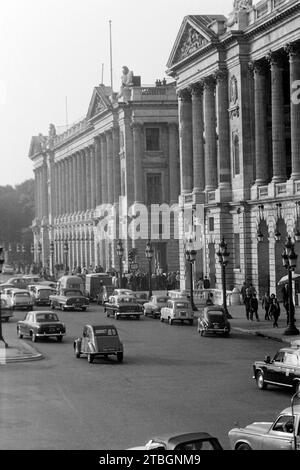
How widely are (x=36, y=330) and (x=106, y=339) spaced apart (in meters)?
8.87

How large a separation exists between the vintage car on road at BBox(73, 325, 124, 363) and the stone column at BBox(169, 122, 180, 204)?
73990 millimetres

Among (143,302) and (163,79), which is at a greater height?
(163,79)

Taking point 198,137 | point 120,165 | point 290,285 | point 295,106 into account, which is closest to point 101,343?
point 290,285

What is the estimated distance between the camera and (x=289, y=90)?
75750 mm

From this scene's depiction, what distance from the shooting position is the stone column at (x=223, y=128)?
268 ft

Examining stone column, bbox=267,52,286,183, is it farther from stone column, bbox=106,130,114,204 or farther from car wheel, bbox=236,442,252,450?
stone column, bbox=106,130,114,204

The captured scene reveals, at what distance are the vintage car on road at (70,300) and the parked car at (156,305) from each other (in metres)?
7.04

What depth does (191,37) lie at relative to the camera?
87500mm

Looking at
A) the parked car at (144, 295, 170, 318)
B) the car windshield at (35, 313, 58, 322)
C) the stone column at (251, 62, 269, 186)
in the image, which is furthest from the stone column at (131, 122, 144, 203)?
the car windshield at (35, 313, 58, 322)

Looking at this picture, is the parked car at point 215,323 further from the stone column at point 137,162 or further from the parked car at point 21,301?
the stone column at point 137,162

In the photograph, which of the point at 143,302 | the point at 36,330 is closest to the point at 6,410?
the point at 36,330

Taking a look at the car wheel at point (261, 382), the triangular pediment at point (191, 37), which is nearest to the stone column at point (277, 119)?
the triangular pediment at point (191, 37)
